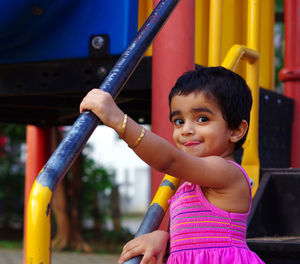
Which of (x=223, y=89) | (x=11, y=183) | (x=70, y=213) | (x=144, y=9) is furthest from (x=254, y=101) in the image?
(x=11, y=183)

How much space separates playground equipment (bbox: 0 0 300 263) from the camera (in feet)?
4.34

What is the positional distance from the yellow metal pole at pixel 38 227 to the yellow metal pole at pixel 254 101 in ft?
4.36

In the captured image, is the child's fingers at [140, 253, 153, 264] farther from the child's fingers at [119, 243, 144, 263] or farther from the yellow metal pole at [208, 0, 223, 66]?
the yellow metal pole at [208, 0, 223, 66]

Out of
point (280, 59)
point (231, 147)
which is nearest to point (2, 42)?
point (231, 147)

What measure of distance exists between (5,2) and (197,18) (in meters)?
0.87

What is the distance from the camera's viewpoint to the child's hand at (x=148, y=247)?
1587 millimetres

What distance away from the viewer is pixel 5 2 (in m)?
2.34

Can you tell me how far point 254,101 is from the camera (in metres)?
2.44

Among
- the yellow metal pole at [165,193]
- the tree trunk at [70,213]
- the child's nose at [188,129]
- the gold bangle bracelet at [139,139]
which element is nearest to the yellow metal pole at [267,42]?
the yellow metal pole at [165,193]

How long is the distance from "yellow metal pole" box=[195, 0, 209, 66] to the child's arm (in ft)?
4.21

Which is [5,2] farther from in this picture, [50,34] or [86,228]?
[86,228]

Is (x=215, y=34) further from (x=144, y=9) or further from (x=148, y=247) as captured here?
(x=148, y=247)

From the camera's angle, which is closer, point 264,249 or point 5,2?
point 264,249

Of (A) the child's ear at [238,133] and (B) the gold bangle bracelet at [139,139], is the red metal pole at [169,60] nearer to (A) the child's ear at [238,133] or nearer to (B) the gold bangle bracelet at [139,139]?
(A) the child's ear at [238,133]
